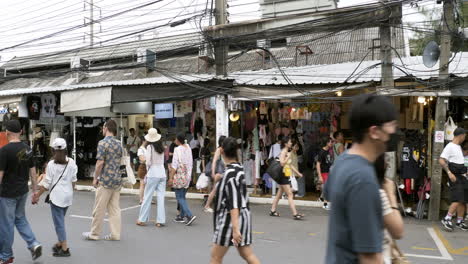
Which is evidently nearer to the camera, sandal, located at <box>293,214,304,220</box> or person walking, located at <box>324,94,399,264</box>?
person walking, located at <box>324,94,399,264</box>

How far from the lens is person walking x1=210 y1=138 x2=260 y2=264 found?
157 inches

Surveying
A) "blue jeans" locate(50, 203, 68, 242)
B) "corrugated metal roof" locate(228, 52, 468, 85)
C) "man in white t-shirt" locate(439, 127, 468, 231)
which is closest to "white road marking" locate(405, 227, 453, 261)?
"man in white t-shirt" locate(439, 127, 468, 231)

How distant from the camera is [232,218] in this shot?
3.99m

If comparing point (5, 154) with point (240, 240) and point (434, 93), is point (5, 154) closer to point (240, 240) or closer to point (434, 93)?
point (240, 240)

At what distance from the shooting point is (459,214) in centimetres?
820

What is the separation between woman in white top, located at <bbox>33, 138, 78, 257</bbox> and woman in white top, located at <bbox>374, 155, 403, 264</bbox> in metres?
4.95

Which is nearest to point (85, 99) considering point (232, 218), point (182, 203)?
point (182, 203)

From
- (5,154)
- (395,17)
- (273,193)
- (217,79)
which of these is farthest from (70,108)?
(395,17)

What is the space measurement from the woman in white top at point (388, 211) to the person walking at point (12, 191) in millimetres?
4857

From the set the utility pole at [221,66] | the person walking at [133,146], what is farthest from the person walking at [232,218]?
the person walking at [133,146]

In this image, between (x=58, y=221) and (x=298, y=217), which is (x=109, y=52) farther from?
(x=58, y=221)

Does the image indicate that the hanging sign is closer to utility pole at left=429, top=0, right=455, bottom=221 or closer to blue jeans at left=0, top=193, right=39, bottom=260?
utility pole at left=429, top=0, right=455, bottom=221

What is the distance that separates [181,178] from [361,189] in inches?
267

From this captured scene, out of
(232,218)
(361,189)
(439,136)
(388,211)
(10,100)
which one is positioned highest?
(10,100)
